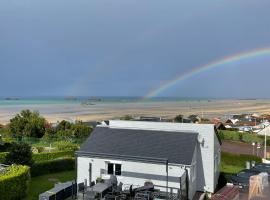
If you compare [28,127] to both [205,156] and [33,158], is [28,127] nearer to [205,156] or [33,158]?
[33,158]

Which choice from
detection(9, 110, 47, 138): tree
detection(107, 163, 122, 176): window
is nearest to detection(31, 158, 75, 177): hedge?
detection(107, 163, 122, 176): window

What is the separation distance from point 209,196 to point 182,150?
3.45 metres

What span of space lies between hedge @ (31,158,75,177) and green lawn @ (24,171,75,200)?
51cm

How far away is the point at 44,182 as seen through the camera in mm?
22766

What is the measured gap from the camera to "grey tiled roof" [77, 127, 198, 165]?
59.8 ft

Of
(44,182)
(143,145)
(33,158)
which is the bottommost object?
(44,182)

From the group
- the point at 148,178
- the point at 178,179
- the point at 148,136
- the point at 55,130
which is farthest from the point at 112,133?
the point at 55,130

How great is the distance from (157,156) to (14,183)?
7.83 meters

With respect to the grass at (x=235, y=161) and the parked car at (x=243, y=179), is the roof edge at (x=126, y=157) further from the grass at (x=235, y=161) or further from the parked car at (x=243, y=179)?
the grass at (x=235, y=161)

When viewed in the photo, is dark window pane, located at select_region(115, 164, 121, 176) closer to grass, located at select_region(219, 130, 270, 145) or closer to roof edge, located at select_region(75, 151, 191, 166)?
roof edge, located at select_region(75, 151, 191, 166)

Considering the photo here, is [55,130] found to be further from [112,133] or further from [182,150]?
[182,150]

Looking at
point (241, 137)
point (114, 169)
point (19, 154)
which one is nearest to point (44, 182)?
point (19, 154)

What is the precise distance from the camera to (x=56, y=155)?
30.0 m

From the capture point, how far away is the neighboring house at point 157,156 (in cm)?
1790
